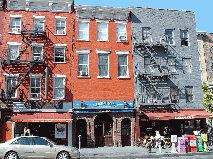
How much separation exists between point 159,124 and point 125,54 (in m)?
8.20

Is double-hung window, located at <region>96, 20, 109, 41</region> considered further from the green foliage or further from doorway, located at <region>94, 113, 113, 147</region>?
the green foliage

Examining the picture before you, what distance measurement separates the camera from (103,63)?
24266 millimetres

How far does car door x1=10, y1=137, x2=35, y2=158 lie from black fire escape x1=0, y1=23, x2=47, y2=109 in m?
9.02

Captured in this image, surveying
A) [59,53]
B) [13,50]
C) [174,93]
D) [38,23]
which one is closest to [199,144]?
[174,93]

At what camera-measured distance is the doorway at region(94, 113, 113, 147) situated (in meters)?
22.8

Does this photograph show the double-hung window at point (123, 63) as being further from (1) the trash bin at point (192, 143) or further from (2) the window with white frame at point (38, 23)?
(1) the trash bin at point (192, 143)

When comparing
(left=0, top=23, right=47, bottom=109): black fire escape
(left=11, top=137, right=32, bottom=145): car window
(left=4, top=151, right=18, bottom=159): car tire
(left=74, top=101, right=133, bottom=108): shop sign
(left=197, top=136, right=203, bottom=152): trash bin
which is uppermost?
(left=0, top=23, right=47, bottom=109): black fire escape

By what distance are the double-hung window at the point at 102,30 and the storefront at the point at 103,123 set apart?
693cm

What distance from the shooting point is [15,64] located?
22.4 meters

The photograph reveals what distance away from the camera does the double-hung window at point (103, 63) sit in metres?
24.1

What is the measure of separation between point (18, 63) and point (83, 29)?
24.6ft

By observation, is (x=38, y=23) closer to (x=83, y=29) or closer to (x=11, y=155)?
(x=83, y=29)

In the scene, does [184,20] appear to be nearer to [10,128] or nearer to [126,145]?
[126,145]

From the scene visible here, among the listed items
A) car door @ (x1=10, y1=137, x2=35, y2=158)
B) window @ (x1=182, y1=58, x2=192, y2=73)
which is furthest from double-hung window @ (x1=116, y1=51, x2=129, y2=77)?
car door @ (x1=10, y1=137, x2=35, y2=158)
